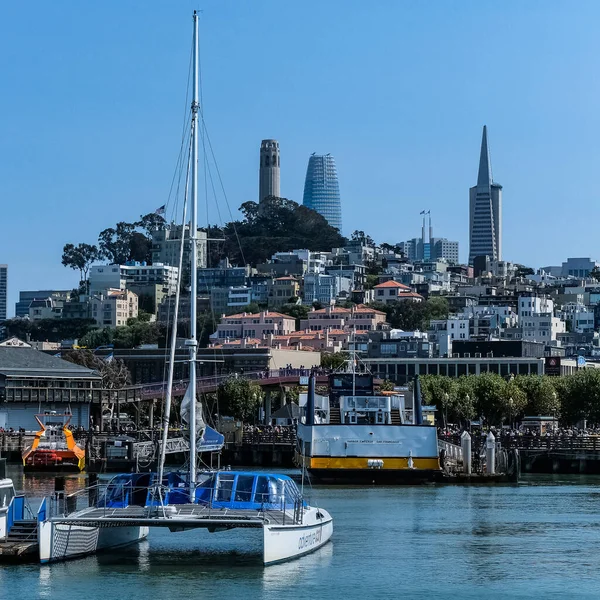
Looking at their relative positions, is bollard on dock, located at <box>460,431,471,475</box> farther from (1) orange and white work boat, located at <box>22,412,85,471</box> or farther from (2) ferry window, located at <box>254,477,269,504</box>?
(2) ferry window, located at <box>254,477,269,504</box>

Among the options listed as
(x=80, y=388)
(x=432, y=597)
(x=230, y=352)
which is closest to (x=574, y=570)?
(x=432, y=597)

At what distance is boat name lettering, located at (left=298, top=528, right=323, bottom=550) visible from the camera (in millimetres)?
43719

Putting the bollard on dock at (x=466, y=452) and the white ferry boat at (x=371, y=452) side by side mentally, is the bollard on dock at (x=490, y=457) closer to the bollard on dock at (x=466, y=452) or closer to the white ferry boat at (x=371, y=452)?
the bollard on dock at (x=466, y=452)

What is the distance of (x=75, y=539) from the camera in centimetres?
4306

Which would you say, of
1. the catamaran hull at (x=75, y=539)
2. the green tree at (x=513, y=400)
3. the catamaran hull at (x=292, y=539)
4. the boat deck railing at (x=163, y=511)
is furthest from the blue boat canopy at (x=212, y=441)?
the green tree at (x=513, y=400)

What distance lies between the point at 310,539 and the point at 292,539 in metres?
1.81

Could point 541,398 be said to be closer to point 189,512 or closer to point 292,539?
point 292,539

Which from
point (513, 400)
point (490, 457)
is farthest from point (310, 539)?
point (513, 400)

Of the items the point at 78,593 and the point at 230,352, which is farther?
the point at 230,352

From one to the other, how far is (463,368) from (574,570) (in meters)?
153

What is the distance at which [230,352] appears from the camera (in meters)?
193

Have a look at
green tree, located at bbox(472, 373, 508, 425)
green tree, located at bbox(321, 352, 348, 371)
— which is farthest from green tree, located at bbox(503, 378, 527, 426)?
green tree, located at bbox(321, 352, 348, 371)

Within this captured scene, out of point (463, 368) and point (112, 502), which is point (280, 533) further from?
point (463, 368)

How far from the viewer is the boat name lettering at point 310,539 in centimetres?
4372
